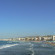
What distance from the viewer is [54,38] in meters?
177

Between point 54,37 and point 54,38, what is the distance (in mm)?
1143

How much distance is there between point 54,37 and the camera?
177 m
